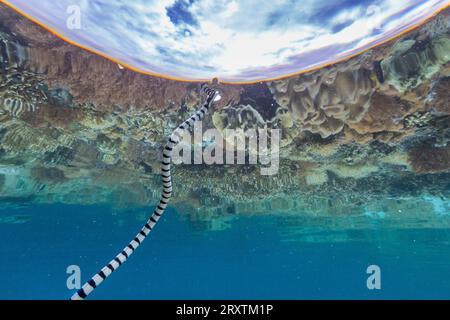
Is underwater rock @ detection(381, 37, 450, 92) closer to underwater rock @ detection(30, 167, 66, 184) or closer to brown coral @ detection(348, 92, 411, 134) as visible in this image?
brown coral @ detection(348, 92, 411, 134)

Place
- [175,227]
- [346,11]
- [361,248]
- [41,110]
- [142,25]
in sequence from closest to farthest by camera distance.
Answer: [346,11], [142,25], [41,110], [175,227], [361,248]

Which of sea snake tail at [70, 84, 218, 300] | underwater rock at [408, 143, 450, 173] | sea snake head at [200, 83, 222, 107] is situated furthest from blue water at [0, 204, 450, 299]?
sea snake tail at [70, 84, 218, 300]

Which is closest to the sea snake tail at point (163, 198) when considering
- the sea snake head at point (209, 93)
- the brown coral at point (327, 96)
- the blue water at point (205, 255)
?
the sea snake head at point (209, 93)

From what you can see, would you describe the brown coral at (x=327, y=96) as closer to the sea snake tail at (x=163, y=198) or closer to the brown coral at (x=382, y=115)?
the brown coral at (x=382, y=115)

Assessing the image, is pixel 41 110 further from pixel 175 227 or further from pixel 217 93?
pixel 175 227

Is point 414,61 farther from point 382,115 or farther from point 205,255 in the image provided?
point 205,255

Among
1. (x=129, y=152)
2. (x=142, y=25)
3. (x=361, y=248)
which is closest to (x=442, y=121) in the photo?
(x=142, y=25)
